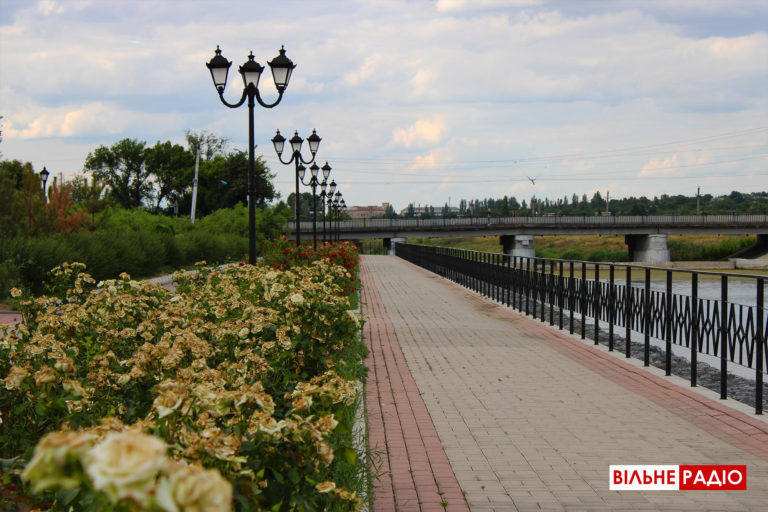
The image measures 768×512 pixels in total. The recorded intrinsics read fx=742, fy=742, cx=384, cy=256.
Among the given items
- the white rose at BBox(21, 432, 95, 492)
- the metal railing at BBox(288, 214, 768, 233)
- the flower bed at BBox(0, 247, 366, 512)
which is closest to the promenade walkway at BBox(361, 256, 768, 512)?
the flower bed at BBox(0, 247, 366, 512)

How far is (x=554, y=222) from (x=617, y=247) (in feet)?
61.4

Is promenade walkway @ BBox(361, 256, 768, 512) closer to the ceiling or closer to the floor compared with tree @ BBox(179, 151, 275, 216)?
closer to the floor

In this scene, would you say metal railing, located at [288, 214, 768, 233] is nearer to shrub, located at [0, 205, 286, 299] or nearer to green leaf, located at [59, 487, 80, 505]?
shrub, located at [0, 205, 286, 299]

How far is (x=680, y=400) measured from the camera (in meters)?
7.34

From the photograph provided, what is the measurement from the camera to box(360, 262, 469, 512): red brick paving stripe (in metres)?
4.60

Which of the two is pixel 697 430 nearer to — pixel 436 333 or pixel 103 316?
pixel 103 316

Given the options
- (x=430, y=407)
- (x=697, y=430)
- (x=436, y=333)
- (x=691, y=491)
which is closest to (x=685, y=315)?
(x=697, y=430)

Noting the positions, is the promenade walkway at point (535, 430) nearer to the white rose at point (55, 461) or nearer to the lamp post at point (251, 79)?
the white rose at point (55, 461)

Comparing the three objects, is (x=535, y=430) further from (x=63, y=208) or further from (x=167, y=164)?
(x=167, y=164)

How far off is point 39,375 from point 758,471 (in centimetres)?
459

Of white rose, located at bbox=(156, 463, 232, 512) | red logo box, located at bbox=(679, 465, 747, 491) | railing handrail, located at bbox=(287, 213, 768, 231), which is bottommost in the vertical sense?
red logo box, located at bbox=(679, 465, 747, 491)

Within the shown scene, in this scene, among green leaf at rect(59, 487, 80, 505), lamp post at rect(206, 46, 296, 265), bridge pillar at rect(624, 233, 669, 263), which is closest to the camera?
green leaf at rect(59, 487, 80, 505)

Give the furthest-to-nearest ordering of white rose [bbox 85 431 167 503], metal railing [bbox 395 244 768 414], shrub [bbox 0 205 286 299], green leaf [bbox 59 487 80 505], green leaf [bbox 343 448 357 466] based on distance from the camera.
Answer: shrub [bbox 0 205 286 299] → metal railing [bbox 395 244 768 414] → green leaf [bbox 343 448 357 466] → green leaf [bbox 59 487 80 505] → white rose [bbox 85 431 167 503]

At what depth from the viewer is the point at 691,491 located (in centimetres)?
479
